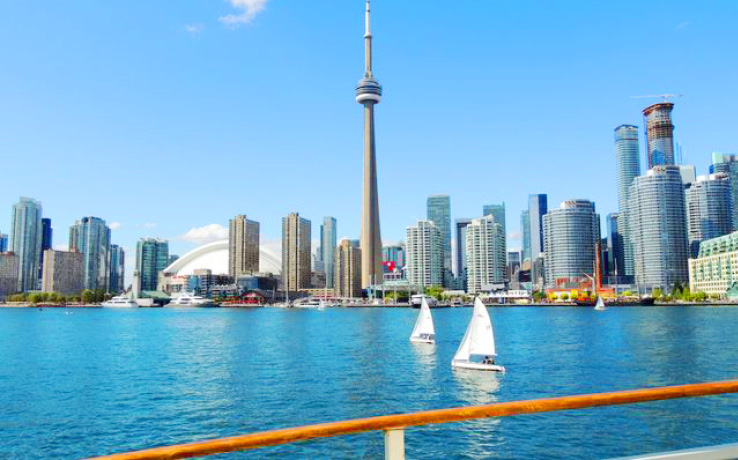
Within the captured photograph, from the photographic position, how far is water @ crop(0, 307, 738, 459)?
28.6m

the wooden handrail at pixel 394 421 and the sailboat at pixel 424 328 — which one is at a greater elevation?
the wooden handrail at pixel 394 421

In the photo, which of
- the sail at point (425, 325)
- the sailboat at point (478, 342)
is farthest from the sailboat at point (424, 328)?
the sailboat at point (478, 342)

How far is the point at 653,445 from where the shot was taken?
2781 centimetres

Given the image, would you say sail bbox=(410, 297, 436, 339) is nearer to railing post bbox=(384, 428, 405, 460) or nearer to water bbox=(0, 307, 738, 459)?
water bbox=(0, 307, 738, 459)

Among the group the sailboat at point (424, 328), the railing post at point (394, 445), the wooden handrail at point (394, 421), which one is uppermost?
the wooden handrail at point (394, 421)

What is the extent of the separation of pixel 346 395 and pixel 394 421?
124 ft

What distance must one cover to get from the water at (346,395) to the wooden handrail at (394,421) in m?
22.5

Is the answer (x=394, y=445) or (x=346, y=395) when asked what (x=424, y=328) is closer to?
(x=346, y=395)

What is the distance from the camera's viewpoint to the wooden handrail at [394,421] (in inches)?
173

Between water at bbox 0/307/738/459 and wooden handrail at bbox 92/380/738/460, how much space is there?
74.0 feet

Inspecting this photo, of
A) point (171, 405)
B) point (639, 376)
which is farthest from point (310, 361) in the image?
point (639, 376)

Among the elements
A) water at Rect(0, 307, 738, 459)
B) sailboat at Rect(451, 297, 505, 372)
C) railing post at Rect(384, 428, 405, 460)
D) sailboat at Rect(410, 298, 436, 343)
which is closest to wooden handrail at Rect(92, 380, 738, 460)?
railing post at Rect(384, 428, 405, 460)

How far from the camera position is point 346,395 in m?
41.1

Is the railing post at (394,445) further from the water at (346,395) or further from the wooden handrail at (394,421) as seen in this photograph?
the water at (346,395)
